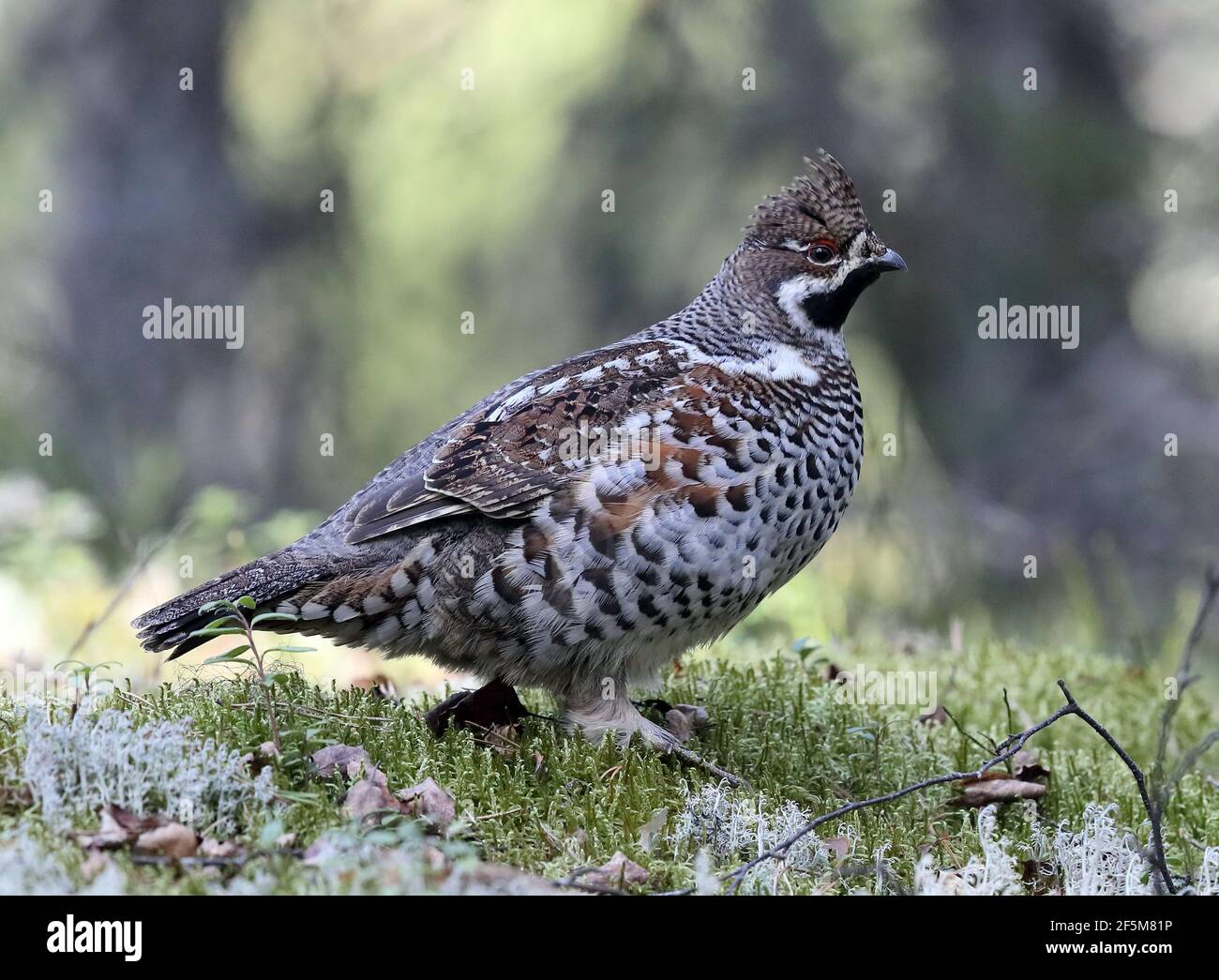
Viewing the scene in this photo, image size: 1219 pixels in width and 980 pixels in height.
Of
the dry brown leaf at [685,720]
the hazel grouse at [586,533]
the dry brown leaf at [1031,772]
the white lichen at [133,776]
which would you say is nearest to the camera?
the white lichen at [133,776]

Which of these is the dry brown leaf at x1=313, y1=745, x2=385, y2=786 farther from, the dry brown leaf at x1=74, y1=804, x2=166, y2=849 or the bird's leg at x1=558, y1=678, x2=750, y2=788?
the bird's leg at x1=558, y1=678, x2=750, y2=788

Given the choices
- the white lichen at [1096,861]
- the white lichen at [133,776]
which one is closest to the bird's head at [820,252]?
the white lichen at [1096,861]

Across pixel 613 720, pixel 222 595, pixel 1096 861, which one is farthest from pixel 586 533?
pixel 1096 861

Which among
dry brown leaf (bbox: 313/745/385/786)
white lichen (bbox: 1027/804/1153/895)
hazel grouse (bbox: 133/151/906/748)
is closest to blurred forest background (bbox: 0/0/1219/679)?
hazel grouse (bbox: 133/151/906/748)

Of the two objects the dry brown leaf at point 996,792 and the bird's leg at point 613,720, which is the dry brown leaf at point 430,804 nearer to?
the bird's leg at point 613,720

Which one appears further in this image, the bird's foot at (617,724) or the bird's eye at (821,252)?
the bird's eye at (821,252)

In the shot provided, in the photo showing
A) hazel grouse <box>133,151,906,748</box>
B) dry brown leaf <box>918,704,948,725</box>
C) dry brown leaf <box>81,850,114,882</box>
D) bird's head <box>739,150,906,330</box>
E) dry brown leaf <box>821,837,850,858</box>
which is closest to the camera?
dry brown leaf <box>81,850,114,882</box>

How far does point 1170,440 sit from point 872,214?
2935 millimetres

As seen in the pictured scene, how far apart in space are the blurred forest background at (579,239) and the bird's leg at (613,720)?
315 cm

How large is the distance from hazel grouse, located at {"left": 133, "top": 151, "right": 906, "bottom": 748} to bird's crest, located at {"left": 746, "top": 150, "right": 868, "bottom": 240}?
67 centimetres

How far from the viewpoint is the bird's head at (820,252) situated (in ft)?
17.1

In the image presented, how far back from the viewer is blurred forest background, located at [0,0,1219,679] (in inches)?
348

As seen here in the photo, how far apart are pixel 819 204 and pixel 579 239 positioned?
4.65 m
